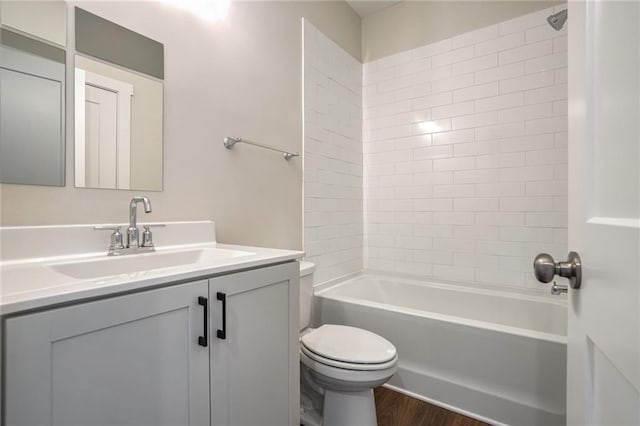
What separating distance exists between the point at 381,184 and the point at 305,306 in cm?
139

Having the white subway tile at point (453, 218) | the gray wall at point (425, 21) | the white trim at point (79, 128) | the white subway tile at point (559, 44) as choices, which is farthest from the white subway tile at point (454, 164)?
the white trim at point (79, 128)

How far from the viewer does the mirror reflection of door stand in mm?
1074

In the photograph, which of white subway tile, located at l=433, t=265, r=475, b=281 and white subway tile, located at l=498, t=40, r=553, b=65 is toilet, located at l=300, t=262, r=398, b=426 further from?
white subway tile, located at l=498, t=40, r=553, b=65

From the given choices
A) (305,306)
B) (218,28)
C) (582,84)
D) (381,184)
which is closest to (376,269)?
(381,184)

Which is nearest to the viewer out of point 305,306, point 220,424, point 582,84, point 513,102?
point 582,84

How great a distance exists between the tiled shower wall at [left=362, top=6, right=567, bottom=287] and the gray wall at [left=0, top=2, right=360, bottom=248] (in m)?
0.89

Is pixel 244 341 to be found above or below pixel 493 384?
above

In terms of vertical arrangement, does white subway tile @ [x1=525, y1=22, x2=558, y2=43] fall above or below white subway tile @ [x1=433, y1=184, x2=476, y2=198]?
above

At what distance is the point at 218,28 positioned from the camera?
4.99ft

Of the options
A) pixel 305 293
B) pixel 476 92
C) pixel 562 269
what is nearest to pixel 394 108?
pixel 476 92

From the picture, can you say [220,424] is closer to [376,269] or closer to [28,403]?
[28,403]

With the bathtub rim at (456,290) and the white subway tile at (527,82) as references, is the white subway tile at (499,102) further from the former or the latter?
the bathtub rim at (456,290)

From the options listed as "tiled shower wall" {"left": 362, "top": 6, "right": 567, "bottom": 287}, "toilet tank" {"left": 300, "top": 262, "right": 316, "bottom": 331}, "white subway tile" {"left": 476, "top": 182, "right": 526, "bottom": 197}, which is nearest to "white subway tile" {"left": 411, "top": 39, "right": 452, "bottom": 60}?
"tiled shower wall" {"left": 362, "top": 6, "right": 567, "bottom": 287}

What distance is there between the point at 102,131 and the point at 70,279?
2.10ft
